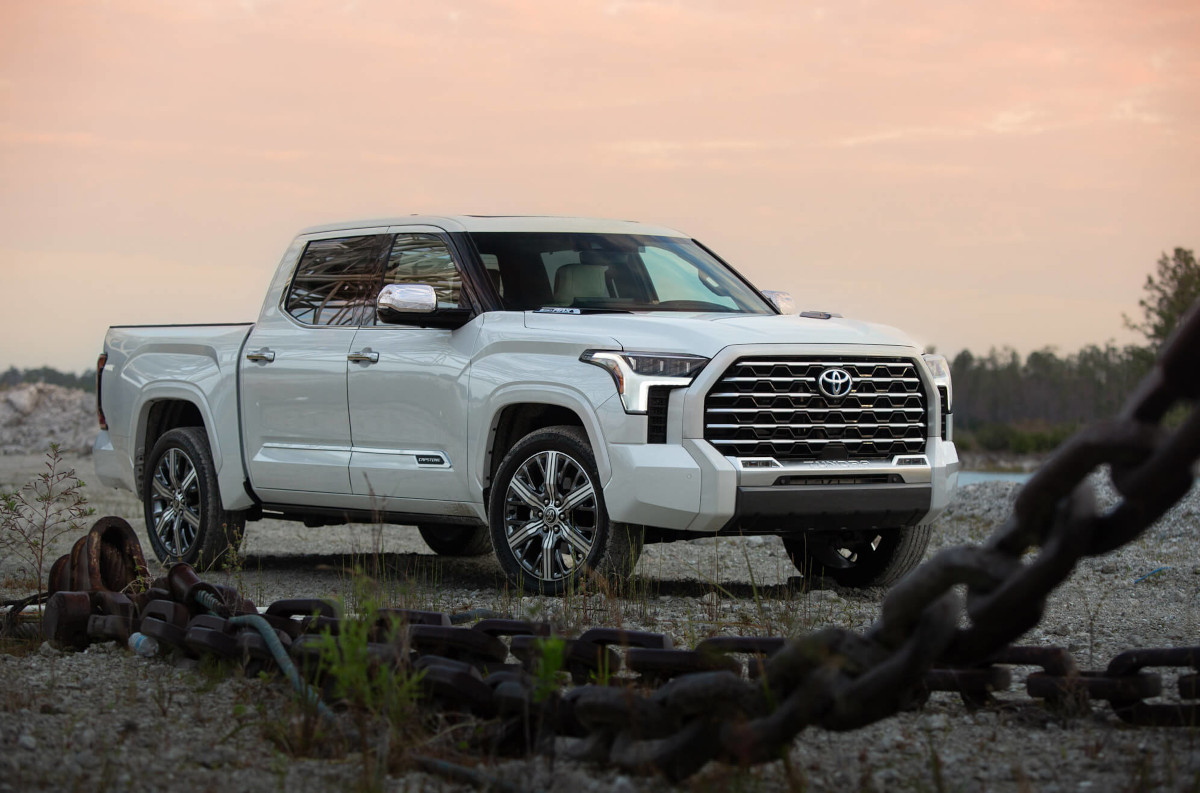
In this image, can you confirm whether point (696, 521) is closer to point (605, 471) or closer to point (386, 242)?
point (605, 471)

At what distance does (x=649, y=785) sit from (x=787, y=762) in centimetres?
31

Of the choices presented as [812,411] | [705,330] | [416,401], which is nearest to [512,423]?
[416,401]

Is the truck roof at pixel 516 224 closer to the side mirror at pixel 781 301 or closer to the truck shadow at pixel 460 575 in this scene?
the side mirror at pixel 781 301

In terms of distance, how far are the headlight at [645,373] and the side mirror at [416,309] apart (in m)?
1.25

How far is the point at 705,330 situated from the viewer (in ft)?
23.9

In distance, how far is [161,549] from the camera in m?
10.2

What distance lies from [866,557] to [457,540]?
12.3 feet

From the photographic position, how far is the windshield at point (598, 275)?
27.4 feet

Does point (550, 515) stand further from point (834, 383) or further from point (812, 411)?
point (834, 383)

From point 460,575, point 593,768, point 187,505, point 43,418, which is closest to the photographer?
point 593,768

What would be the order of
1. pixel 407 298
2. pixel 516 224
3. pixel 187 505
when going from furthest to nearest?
pixel 187 505 → pixel 516 224 → pixel 407 298

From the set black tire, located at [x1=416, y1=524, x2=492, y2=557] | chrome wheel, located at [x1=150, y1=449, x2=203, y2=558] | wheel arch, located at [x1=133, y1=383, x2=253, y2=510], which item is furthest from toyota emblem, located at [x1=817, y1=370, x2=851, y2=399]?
chrome wheel, located at [x1=150, y1=449, x2=203, y2=558]

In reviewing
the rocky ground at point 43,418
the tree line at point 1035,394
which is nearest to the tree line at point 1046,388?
the tree line at point 1035,394

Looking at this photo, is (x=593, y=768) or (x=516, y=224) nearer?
(x=593, y=768)
